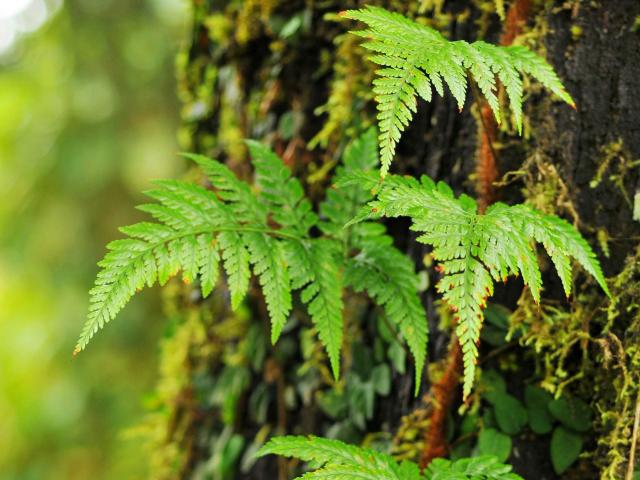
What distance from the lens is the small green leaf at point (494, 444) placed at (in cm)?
130

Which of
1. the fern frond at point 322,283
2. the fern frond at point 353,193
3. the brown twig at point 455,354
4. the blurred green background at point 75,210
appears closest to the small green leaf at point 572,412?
the brown twig at point 455,354

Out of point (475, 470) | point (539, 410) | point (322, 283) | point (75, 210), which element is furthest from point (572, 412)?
point (75, 210)

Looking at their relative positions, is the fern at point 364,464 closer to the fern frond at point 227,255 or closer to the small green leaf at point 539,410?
the fern frond at point 227,255

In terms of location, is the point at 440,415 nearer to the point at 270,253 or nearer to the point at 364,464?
the point at 364,464

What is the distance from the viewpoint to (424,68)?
1.02m

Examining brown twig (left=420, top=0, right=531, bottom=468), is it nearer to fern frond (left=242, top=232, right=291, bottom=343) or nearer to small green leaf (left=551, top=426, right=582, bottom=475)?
small green leaf (left=551, top=426, right=582, bottom=475)

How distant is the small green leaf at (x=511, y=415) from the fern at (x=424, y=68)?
0.61 metres

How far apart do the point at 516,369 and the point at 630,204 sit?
0.40 m

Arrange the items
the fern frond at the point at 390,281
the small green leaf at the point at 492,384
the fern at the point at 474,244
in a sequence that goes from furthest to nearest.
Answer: the small green leaf at the point at 492,384 < the fern frond at the point at 390,281 < the fern at the point at 474,244

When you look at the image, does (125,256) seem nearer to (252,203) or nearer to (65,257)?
(252,203)

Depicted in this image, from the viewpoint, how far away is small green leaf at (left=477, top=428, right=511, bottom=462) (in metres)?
1.30

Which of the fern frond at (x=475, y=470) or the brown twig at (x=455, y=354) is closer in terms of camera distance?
the fern frond at (x=475, y=470)

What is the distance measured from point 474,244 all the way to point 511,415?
0.48 meters

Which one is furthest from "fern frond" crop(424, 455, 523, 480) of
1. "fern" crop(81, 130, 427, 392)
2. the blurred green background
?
the blurred green background
